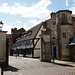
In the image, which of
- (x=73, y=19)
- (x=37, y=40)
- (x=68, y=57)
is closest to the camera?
(x=68, y=57)

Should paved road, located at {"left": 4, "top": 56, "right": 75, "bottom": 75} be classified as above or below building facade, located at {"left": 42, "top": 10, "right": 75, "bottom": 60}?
below

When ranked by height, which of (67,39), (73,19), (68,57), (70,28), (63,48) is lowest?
(68,57)

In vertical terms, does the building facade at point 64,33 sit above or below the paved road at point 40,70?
above

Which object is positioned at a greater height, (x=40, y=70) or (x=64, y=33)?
(x=64, y=33)

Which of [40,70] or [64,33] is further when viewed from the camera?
[64,33]

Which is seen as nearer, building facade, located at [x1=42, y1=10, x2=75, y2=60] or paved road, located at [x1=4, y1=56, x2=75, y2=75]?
paved road, located at [x1=4, y1=56, x2=75, y2=75]

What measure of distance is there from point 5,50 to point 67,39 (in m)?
13.5

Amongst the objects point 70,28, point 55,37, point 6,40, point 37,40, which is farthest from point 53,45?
point 6,40

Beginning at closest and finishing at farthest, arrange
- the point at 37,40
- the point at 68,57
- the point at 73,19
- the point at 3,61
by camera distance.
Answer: the point at 3,61
the point at 68,57
the point at 73,19
the point at 37,40

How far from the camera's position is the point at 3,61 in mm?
16844

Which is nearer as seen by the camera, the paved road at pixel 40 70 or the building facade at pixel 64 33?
the paved road at pixel 40 70

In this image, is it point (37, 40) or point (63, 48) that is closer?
point (63, 48)

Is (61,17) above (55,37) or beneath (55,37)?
above

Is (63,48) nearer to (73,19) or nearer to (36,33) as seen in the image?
(73,19)
